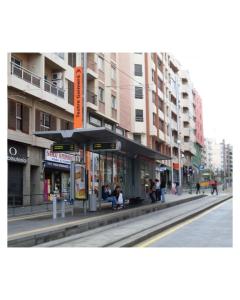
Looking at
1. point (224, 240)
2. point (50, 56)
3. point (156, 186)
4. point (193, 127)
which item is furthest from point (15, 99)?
point (193, 127)

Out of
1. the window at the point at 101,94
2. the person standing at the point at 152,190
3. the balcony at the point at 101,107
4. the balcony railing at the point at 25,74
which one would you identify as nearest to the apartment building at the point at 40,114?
the balcony railing at the point at 25,74

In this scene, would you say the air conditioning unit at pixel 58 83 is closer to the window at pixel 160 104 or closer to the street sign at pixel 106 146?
the street sign at pixel 106 146

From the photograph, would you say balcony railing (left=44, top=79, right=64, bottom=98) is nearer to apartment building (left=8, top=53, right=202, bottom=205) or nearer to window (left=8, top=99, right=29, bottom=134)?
apartment building (left=8, top=53, right=202, bottom=205)

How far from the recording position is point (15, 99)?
28.4 meters

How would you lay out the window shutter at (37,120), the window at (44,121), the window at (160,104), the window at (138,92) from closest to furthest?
Answer: the window shutter at (37,120) < the window at (44,121) < the window at (138,92) < the window at (160,104)

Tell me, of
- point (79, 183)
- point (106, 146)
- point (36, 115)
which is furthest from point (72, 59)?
point (79, 183)

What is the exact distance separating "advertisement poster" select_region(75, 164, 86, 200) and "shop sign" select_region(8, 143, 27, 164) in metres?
11.0

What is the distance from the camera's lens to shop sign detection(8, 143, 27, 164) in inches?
1091

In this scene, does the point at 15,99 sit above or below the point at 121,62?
below

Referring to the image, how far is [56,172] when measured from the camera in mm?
34719

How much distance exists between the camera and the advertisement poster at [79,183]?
56.7 ft

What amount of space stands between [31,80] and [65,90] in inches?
210

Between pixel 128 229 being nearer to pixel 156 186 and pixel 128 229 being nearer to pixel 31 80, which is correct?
pixel 156 186

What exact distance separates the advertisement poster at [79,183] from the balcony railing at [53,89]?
15782mm
